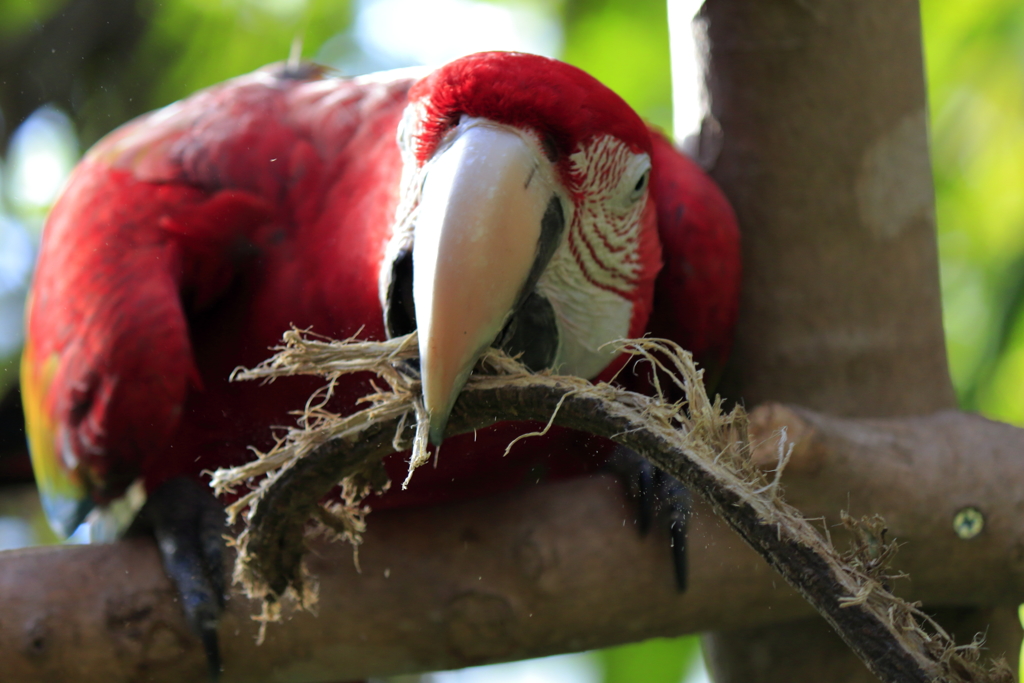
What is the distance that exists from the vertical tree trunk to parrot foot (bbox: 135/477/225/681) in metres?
0.51

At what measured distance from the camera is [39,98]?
0.84 metres

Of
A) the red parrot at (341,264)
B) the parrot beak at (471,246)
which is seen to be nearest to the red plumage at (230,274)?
the red parrot at (341,264)

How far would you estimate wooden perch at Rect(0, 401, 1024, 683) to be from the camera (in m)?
0.61

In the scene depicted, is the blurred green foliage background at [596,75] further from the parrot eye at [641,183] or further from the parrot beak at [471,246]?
the parrot beak at [471,246]

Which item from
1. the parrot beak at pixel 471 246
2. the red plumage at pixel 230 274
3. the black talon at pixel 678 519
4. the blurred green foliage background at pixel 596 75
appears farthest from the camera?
the blurred green foliage background at pixel 596 75

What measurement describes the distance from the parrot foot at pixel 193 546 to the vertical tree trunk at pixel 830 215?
0.51 metres

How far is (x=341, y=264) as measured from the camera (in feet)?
2.34

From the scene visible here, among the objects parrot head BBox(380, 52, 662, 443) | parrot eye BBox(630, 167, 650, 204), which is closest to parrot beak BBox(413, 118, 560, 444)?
parrot head BBox(380, 52, 662, 443)

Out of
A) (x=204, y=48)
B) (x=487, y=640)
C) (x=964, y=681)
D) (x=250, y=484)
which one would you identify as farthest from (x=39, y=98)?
(x=964, y=681)

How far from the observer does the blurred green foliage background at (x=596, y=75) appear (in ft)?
2.91

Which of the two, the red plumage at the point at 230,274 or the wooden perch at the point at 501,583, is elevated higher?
the red plumage at the point at 230,274

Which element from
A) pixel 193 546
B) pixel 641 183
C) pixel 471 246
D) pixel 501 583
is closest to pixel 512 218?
pixel 471 246

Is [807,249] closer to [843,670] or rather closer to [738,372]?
[738,372]

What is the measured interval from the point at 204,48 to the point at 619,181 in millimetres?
708
